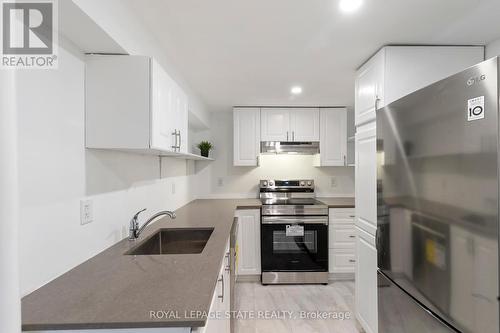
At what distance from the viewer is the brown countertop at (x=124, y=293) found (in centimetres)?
78

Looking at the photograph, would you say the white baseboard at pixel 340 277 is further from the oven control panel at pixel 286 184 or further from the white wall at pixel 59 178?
the white wall at pixel 59 178

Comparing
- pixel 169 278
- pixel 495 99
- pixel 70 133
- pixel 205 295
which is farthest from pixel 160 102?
pixel 495 99

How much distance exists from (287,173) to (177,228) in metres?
2.17

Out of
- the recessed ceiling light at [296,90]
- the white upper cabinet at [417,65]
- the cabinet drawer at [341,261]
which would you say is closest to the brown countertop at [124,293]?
the white upper cabinet at [417,65]

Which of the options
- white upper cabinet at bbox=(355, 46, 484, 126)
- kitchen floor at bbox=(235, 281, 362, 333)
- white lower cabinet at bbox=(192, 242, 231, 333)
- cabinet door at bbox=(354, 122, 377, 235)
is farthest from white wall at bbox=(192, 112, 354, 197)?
white lower cabinet at bbox=(192, 242, 231, 333)

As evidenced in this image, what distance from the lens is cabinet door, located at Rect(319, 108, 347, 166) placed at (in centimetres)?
346

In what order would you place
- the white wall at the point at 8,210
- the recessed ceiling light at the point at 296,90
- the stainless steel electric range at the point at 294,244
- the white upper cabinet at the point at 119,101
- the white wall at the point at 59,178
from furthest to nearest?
1. the stainless steel electric range at the point at 294,244
2. the recessed ceiling light at the point at 296,90
3. the white upper cabinet at the point at 119,101
4. the white wall at the point at 59,178
5. the white wall at the point at 8,210

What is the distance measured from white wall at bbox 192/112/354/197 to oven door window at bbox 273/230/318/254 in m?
0.86

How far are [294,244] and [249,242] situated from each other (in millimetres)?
544

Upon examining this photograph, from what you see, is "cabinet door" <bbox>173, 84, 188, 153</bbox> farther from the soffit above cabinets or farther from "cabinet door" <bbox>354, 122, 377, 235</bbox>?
"cabinet door" <bbox>354, 122, 377, 235</bbox>

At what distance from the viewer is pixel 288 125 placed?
3447mm

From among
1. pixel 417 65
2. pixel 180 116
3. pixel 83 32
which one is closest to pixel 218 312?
pixel 180 116

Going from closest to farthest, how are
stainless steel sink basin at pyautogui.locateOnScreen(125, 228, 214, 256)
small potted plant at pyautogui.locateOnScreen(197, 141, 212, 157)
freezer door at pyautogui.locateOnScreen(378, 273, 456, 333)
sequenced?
freezer door at pyautogui.locateOnScreen(378, 273, 456, 333) < stainless steel sink basin at pyautogui.locateOnScreen(125, 228, 214, 256) < small potted plant at pyautogui.locateOnScreen(197, 141, 212, 157)

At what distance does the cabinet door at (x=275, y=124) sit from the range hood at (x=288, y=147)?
62mm
